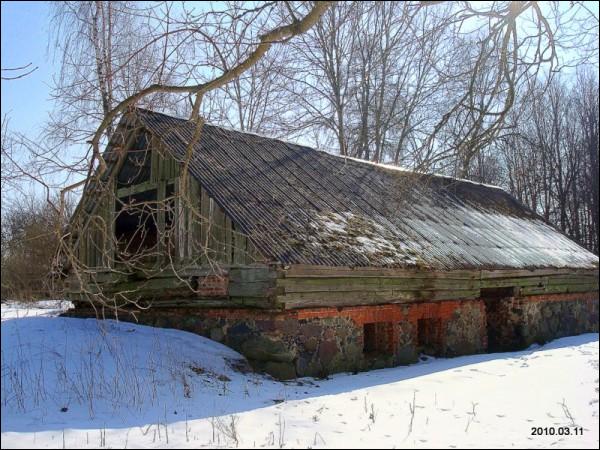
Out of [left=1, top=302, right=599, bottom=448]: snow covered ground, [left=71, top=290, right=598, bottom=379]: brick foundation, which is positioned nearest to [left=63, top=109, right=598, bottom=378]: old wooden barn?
[left=71, top=290, right=598, bottom=379]: brick foundation

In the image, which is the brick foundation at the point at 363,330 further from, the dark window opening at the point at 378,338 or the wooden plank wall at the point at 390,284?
the wooden plank wall at the point at 390,284

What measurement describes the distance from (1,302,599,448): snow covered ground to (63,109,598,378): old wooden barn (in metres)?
0.73

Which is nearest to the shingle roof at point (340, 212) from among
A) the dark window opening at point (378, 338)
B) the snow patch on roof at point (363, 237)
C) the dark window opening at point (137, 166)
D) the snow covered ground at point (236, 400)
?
the snow patch on roof at point (363, 237)

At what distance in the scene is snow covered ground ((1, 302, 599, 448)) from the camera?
535 cm

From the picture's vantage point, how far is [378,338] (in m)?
10.7

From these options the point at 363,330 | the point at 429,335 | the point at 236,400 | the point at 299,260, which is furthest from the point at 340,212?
the point at 236,400

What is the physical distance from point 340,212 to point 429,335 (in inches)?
121

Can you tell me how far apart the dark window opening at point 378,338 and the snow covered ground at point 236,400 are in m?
0.78

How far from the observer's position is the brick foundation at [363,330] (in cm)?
877

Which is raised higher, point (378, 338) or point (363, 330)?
point (363, 330)

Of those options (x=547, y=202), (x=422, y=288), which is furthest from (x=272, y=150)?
(x=547, y=202)

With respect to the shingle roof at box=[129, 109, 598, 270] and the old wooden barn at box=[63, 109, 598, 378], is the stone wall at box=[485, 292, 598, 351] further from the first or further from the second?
the shingle roof at box=[129, 109, 598, 270]

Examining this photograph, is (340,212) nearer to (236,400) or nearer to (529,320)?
(236,400)

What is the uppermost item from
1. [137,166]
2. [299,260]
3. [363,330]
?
[137,166]
